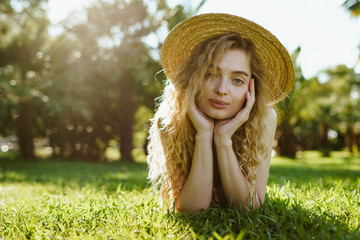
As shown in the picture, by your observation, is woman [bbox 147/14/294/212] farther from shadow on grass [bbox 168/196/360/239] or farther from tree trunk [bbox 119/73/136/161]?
tree trunk [bbox 119/73/136/161]

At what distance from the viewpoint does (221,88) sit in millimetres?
2088

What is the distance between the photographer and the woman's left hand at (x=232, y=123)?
212 cm

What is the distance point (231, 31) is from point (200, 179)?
4.13ft

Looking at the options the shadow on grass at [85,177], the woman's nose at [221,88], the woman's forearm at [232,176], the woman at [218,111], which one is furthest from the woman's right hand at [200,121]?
the shadow on grass at [85,177]

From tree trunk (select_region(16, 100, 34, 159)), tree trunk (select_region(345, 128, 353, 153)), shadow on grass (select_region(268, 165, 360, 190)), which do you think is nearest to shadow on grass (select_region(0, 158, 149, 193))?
shadow on grass (select_region(268, 165, 360, 190))

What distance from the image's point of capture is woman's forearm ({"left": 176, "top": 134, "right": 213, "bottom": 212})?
2111 mm

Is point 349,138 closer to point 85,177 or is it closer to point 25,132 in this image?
point 25,132

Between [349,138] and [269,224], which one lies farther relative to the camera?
[349,138]

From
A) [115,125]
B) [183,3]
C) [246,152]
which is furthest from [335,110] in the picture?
[246,152]

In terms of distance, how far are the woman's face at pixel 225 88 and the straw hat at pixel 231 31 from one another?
233mm

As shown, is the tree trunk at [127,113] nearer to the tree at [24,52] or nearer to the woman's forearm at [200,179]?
the tree at [24,52]

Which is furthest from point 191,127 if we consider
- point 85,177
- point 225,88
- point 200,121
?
point 85,177

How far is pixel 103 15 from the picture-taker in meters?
11.7

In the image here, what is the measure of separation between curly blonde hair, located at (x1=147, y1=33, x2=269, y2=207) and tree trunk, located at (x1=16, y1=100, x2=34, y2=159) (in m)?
13.8
